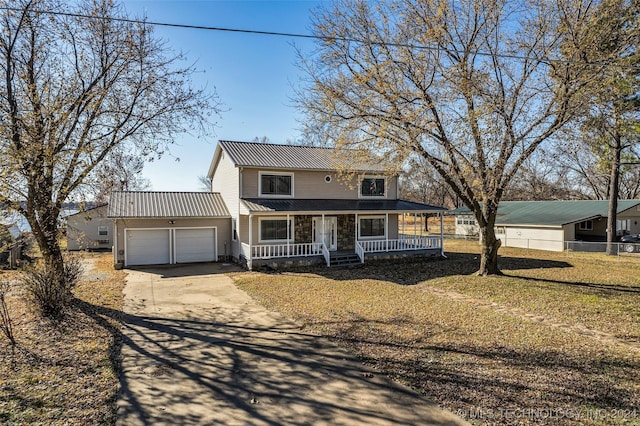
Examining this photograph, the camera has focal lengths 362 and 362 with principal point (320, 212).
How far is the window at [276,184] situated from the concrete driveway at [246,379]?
974cm

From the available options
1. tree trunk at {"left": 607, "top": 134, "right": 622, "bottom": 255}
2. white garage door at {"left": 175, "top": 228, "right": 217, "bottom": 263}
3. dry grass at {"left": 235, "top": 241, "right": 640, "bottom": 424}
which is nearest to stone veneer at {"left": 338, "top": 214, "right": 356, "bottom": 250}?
dry grass at {"left": 235, "top": 241, "right": 640, "bottom": 424}

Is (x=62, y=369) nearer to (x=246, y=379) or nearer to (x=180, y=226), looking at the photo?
(x=246, y=379)

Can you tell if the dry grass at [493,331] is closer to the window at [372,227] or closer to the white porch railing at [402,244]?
the white porch railing at [402,244]

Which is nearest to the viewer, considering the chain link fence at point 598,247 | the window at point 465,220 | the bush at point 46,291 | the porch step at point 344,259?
the bush at point 46,291

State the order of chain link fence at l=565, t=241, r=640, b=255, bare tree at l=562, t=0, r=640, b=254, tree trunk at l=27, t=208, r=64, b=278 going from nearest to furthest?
tree trunk at l=27, t=208, r=64, b=278 → bare tree at l=562, t=0, r=640, b=254 → chain link fence at l=565, t=241, r=640, b=255

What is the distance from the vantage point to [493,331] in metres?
8.06

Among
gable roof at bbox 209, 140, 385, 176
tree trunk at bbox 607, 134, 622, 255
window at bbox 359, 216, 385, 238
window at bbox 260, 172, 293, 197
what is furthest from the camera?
tree trunk at bbox 607, 134, 622, 255

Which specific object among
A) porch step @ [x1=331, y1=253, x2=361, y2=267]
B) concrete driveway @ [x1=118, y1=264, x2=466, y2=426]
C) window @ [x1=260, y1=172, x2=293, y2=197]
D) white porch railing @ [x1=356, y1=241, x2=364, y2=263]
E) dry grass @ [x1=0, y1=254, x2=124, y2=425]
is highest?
window @ [x1=260, y1=172, x2=293, y2=197]

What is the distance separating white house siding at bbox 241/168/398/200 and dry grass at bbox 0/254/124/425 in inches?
367

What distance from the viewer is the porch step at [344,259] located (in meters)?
17.7

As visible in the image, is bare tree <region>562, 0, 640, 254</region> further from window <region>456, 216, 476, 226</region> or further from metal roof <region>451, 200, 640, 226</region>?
window <region>456, 216, 476, 226</region>

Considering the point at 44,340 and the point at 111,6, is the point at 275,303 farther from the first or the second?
the point at 111,6

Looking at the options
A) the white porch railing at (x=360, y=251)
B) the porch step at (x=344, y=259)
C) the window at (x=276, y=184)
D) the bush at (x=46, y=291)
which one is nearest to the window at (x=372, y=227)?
the white porch railing at (x=360, y=251)

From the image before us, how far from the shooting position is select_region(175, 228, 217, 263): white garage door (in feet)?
61.5
